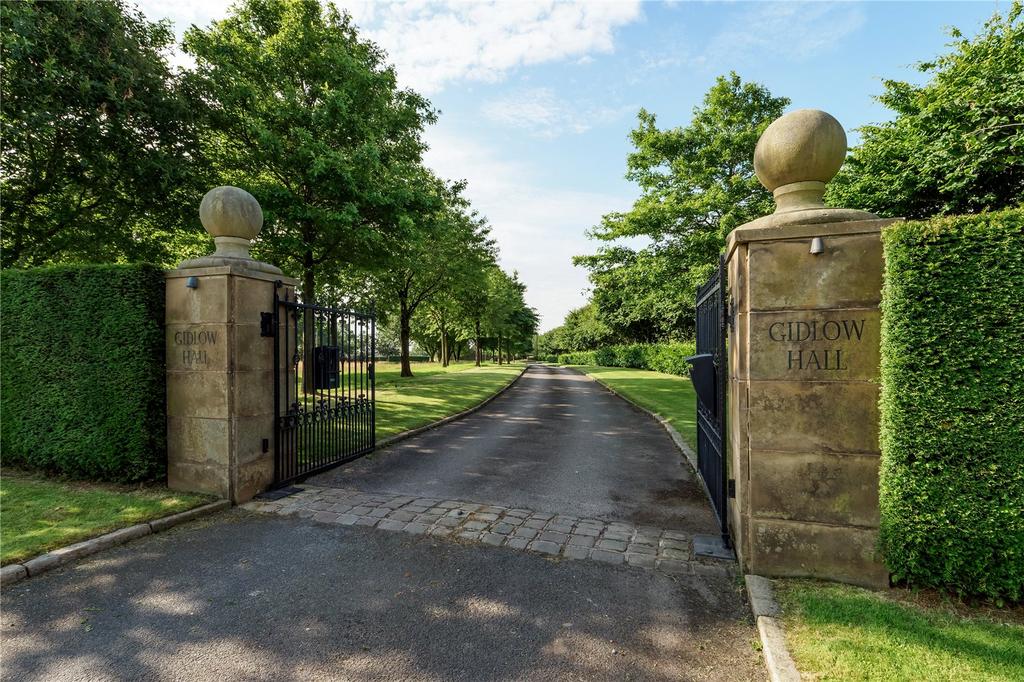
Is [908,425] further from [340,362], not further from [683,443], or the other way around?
[340,362]

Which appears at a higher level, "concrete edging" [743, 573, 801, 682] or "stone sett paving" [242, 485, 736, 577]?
"concrete edging" [743, 573, 801, 682]

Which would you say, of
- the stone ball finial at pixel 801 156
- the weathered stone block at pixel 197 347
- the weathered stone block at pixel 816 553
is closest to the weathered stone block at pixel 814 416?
the weathered stone block at pixel 816 553

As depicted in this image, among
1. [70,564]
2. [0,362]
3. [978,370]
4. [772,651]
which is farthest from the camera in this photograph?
[0,362]

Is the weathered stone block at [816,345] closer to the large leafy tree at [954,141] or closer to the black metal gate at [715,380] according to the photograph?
the black metal gate at [715,380]

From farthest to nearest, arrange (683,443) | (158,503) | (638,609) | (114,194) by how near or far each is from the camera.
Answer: (114,194) < (683,443) < (158,503) < (638,609)

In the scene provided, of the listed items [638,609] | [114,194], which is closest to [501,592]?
[638,609]

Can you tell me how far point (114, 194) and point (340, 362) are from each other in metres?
8.54

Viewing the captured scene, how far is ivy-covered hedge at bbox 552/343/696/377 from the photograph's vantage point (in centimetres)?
2961

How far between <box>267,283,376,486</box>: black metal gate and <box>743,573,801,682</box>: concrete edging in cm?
557

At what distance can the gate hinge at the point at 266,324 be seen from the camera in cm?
609

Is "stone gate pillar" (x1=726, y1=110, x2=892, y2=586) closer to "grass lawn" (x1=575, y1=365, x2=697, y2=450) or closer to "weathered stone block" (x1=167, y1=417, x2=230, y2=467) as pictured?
"grass lawn" (x1=575, y1=365, x2=697, y2=450)

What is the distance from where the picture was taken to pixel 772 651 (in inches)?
112

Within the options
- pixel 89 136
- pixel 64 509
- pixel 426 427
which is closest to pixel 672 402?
pixel 426 427

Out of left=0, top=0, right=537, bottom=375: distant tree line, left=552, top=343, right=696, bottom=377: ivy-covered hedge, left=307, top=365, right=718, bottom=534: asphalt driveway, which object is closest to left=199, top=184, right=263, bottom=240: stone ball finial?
left=307, top=365, right=718, bottom=534: asphalt driveway
